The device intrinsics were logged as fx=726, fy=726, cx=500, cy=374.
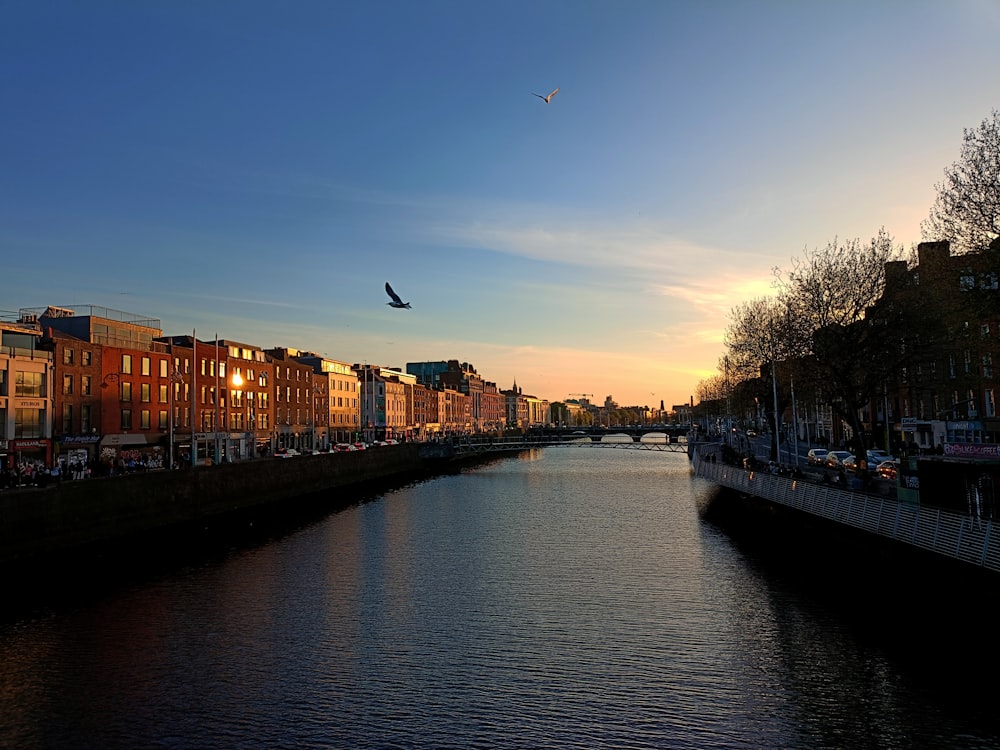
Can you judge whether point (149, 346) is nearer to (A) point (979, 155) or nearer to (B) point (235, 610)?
(B) point (235, 610)

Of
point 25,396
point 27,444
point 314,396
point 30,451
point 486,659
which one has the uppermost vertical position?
point 314,396

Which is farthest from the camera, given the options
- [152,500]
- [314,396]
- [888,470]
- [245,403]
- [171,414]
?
[314,396]

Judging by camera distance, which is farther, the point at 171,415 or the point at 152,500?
the point at 171,415

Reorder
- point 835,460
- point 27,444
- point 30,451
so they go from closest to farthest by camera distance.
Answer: point 27,444, point 30,451, point 835,460

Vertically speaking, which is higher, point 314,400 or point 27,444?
point 314,400

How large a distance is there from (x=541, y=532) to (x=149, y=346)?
5032 cm

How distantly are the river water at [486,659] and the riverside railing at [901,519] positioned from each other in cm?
299

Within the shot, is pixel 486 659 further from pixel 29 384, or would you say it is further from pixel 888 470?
pixel 29 384

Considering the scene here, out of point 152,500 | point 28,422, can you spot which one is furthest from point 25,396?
point 152,500

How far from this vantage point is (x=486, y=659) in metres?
25.9

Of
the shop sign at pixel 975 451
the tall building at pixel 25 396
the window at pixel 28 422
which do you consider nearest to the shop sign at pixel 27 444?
the tall building at pixel 25 396

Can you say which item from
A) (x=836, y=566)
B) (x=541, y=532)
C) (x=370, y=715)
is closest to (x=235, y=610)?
(x=370, y=715)

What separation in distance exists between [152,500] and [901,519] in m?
50.5

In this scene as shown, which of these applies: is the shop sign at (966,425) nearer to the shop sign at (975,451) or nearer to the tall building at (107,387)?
the shop sign at (975,451)
